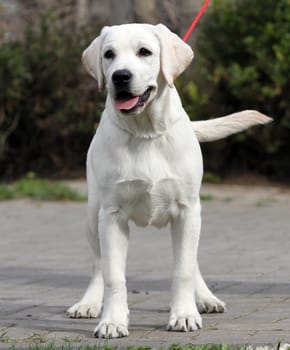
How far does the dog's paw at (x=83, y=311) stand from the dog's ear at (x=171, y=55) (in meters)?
1.42

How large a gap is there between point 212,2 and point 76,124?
7.72 feet

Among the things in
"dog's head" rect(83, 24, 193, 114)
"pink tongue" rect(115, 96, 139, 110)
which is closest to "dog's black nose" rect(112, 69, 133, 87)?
"dog's head" rect(83, 24, 193, 114)

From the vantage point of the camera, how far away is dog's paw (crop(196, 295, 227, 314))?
5.74 metres

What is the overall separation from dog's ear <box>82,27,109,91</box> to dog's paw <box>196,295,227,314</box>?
137 cm

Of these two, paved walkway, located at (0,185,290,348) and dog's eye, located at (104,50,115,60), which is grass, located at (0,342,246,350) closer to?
paved walkway, located at (0,185,290,348)

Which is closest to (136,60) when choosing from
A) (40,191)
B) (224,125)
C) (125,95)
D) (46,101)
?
(125,95)

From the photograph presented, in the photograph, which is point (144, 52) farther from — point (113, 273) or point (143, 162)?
point (113, 273)

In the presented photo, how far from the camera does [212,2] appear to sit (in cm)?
1266

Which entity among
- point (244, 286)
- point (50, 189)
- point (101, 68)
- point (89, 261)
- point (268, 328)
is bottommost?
point (50, 189)

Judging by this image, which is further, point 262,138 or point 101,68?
point 262,138

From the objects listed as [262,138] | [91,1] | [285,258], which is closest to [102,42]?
[285,258]

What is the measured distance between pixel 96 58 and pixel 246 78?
696 cm

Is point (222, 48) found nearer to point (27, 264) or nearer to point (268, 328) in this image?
point (27, 264)

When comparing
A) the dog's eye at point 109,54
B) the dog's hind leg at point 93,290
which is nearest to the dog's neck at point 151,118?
the dog's eye at point 109,54
